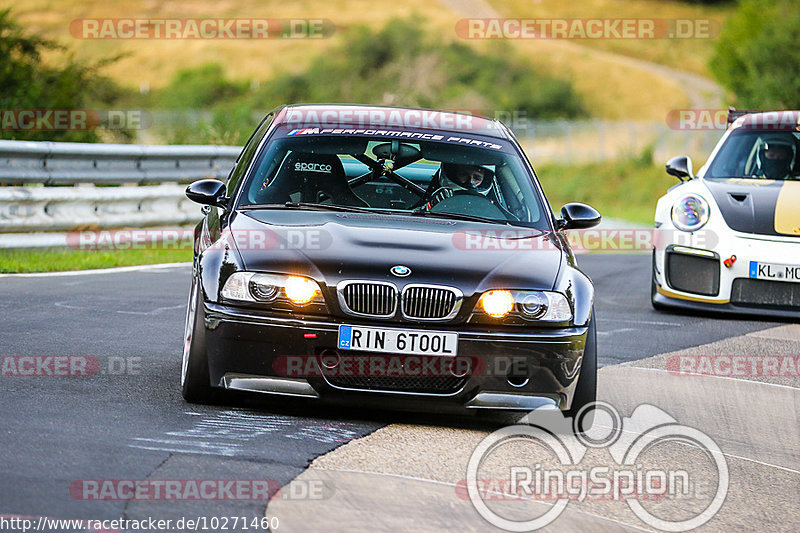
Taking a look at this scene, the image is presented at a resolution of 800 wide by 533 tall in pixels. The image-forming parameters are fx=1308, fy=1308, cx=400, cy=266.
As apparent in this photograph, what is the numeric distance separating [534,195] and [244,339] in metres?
2.09

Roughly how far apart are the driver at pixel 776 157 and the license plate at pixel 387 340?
20.4ft

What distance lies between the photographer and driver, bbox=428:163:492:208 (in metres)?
6.97

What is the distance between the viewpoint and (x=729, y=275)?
1009 centimetres

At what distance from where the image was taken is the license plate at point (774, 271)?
32.4 ft

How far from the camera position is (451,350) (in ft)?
18.2

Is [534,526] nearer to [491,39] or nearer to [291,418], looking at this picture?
[291,418]

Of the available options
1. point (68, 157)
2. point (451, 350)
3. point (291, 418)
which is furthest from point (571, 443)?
point (68, 157)

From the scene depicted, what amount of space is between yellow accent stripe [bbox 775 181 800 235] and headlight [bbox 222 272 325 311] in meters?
5.56

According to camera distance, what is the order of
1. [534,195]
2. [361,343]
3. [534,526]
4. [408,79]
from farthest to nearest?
[408,79]
[534,195]
[361,343]
[534,526]
